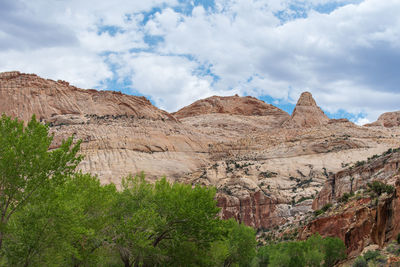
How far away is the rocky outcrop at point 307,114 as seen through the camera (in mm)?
133500

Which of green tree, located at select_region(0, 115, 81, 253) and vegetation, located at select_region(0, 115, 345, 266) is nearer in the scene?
green tree, located at select_region(0, 115, 81, 253)

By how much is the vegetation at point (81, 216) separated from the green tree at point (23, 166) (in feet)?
0.12

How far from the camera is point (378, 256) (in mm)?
23562

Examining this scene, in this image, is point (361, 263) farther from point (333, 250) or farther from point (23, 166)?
point (23, 166)

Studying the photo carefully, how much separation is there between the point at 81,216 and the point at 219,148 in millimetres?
87409

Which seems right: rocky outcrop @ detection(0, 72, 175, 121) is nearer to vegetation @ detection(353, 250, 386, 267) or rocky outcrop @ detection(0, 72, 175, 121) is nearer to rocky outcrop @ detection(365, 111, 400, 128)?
Result: rocky outcrop @ detection(365, 111, 400, 128)

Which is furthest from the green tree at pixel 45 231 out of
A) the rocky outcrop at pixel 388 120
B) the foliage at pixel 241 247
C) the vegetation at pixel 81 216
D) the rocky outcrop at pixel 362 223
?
the rocky outcrop at pixel 388 120

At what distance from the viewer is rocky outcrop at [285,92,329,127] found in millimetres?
133500

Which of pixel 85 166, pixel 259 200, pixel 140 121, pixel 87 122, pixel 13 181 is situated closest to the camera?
pixel 13 181

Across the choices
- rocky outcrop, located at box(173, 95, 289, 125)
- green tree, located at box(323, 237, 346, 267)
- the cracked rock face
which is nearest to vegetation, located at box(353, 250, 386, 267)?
green tree, located at box(323, 237, 346, 267)

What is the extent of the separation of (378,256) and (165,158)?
7399 cm

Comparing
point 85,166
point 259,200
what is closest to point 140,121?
point 85,166

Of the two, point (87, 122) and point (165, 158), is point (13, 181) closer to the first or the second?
point (165, 158)

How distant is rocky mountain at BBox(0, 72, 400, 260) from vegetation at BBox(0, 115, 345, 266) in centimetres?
3123
